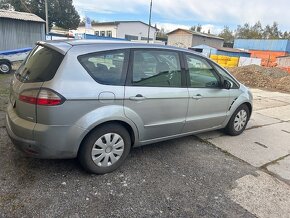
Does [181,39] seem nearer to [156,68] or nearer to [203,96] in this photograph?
[203,96]

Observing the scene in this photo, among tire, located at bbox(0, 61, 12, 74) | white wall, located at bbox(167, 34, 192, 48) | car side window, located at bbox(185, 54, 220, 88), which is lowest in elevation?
tire, located at bbox(0, 61, 12, 74)

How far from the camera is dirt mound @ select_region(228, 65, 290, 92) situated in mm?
12953

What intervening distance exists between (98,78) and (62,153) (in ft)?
3.12

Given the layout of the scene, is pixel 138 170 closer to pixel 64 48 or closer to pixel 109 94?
pixel 109 94

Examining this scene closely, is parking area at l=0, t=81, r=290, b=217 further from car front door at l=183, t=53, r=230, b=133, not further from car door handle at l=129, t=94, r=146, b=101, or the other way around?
car door handle at l=129, t=94, r=146, b=101

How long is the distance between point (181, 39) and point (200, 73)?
49456mm

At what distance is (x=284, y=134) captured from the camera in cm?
548

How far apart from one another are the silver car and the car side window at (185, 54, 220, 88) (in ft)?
0.06

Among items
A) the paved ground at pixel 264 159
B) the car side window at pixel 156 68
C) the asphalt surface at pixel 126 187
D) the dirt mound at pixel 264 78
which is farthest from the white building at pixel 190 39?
the asphalt surface at pixel 126 187

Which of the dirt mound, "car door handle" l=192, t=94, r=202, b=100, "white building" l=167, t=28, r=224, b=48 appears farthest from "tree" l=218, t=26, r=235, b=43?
"car door handle" l=192, t=94, r=202, b=100

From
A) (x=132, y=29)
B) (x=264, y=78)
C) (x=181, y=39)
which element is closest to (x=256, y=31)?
(x=181, y=39)

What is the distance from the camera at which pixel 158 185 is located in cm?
311

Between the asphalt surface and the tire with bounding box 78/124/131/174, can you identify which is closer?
the asphalt surface

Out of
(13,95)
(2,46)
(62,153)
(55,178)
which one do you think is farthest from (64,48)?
(2,46)
